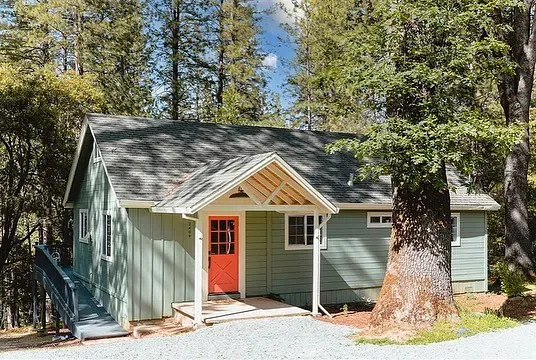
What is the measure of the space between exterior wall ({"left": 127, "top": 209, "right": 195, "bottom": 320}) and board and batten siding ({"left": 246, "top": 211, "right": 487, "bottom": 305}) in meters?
1.61

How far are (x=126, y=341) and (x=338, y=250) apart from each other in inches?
237

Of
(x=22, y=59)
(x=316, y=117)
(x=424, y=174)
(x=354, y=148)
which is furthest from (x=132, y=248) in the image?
(x=316, y=117)

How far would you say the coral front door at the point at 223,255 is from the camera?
12281 millimetres

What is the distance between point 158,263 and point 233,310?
1964 millimetres

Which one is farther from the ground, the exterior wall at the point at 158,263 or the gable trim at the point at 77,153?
the gable trim at the point at 77,153

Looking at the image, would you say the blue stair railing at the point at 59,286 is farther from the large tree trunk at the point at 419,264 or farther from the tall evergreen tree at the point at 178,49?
the tall evergreen tree at the point at 178,49

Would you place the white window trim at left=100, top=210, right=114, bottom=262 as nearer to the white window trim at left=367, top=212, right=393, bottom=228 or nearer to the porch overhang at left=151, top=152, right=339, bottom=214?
the porch overhang at left=151, top=152, right=339, bottom=214

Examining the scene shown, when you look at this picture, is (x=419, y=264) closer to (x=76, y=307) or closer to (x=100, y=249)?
(x=76, y=307)

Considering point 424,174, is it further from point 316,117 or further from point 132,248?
point 316,117

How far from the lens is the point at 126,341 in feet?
32.1

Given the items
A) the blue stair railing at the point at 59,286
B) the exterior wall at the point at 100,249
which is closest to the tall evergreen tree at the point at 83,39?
the exterior wall at the point at 100,249

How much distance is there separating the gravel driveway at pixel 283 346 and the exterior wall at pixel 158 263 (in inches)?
49.0

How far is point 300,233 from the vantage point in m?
13.2

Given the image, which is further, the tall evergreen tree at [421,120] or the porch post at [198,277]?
the porch post at [198,277]
